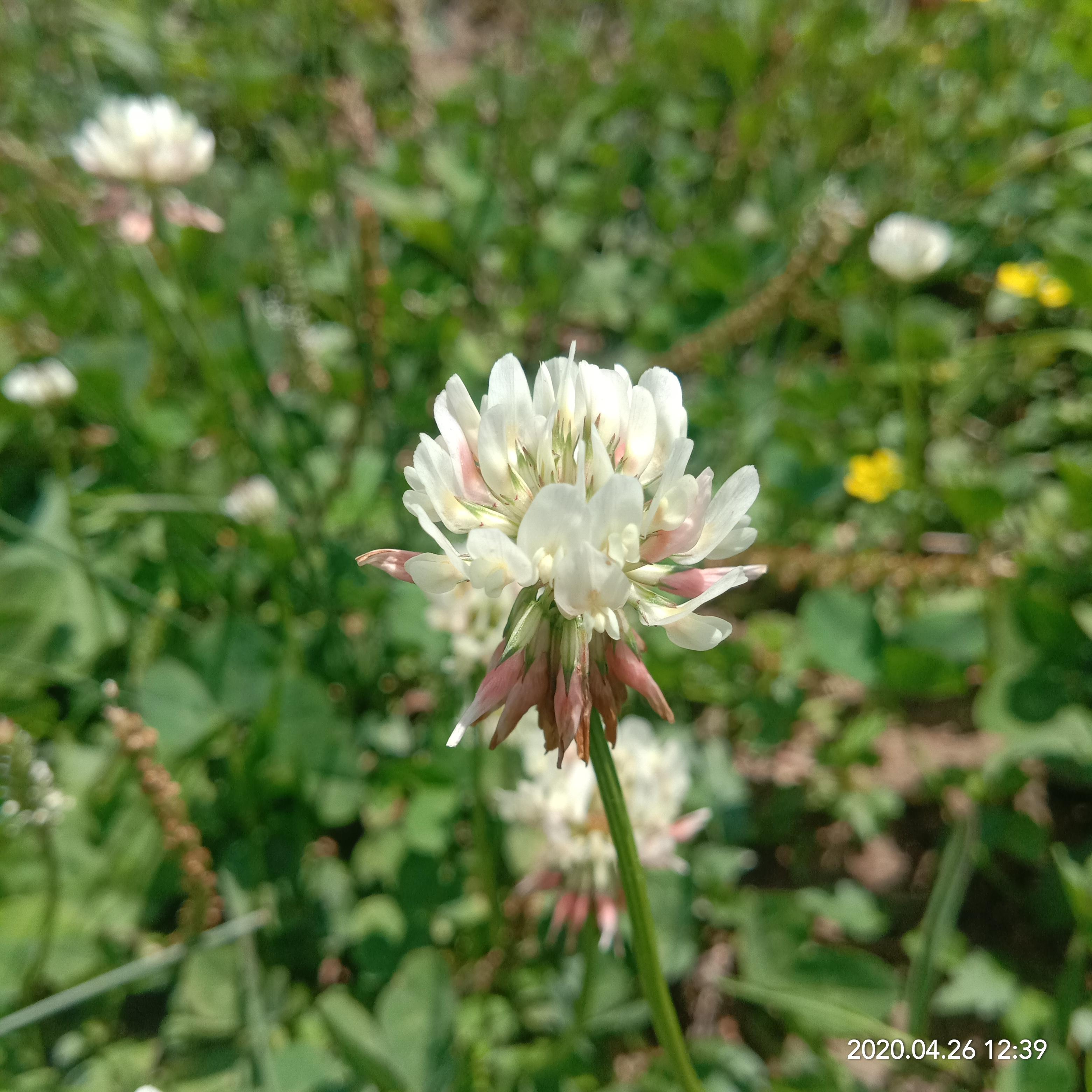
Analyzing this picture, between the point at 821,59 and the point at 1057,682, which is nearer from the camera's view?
the point at 1057,682

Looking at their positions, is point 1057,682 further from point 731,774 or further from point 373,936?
point 373,936

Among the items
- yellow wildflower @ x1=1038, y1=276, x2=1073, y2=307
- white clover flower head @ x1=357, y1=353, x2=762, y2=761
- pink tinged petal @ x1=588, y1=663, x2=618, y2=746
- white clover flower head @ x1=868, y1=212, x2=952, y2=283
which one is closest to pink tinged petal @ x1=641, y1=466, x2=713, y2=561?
white clover flower head @ x1=357, y1=353, x2=762, y2=761

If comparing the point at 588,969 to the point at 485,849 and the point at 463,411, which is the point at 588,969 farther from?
the point at 463,411

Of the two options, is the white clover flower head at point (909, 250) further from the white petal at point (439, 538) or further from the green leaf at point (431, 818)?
the white petal at point (439, 538)

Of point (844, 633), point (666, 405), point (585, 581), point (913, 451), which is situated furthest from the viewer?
point (913, 451)

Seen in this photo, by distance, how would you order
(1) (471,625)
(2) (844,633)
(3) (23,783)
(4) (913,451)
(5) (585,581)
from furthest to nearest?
1. (4) (913,451)
2. (2) (844,633)
3. (1) (471,625)
4. (3) (23,783)
5. (5) (585,581)

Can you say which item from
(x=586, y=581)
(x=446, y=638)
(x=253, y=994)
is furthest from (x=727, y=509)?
(x=253, y=994)

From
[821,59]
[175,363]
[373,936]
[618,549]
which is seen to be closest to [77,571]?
[175,363]
